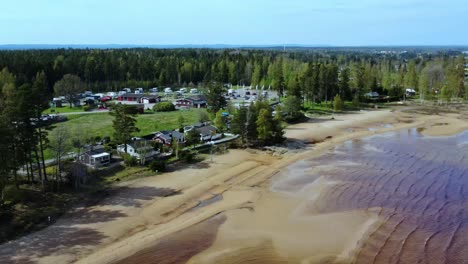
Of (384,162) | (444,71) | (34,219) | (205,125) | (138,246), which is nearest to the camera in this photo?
(138,246)

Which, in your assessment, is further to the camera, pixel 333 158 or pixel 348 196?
pixel 333 158

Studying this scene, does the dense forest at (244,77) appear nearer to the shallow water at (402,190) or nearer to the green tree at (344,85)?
the green tree at (344,85)

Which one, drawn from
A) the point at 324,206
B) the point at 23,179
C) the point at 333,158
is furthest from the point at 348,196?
the point at 23,179

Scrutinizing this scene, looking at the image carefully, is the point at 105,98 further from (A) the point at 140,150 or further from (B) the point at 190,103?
(A) the point at 140,150

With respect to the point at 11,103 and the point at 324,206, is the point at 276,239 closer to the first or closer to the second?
the point at 324,206

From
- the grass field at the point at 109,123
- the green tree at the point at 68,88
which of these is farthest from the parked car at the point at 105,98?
the grass field at the point at 109,123
